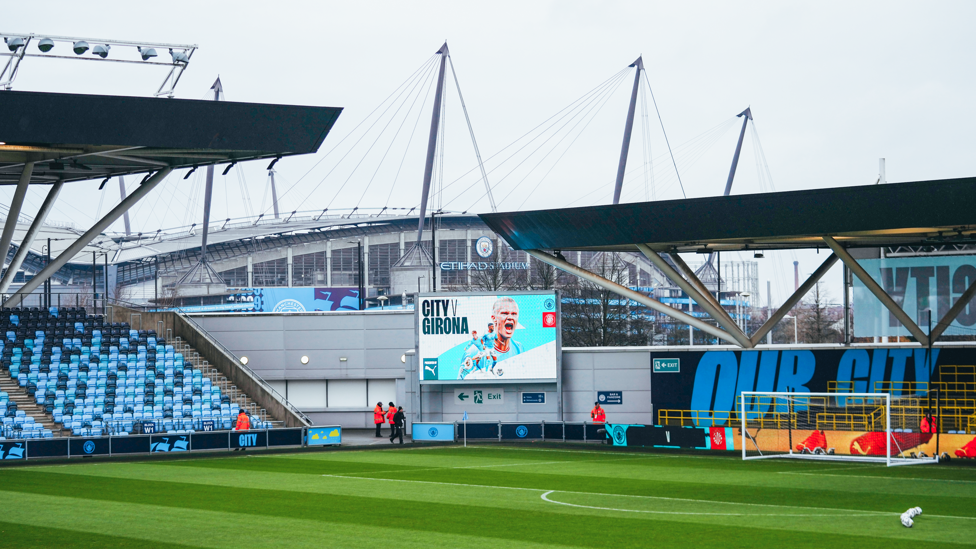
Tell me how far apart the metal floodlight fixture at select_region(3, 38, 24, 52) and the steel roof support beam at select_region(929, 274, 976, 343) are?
3218 centimetres

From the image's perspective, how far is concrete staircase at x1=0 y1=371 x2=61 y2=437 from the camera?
1537 inches

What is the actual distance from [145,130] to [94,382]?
55.1 ft

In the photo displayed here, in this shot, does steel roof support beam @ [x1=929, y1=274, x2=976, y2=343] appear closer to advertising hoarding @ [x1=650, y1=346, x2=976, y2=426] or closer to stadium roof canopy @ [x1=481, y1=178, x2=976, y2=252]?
advertising hoarding @ [x1=650, y1=346, x2=976, y2=426]

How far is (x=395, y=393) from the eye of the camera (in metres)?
52.0

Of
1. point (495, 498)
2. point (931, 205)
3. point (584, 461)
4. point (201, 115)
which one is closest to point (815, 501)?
point (495, 498)

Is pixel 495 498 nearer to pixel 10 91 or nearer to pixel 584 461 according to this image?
pixel 584 461

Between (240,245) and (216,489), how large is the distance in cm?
10463

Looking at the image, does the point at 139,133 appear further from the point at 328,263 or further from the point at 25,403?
the point at 328,263

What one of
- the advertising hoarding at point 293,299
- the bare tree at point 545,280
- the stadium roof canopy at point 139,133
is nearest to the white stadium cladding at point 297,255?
the advertising hoarding at point 293,299

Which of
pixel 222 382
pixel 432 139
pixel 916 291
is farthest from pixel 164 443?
pixel 432 139

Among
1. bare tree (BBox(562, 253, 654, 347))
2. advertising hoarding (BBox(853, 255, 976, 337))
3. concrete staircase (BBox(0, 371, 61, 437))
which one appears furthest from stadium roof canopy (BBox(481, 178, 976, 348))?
bare tree (BBox(562, 253, 654, 347))

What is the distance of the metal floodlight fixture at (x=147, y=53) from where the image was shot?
31.0m

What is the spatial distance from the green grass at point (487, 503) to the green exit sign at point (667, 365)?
8.53 m

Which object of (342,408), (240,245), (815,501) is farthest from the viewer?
(240,245)
